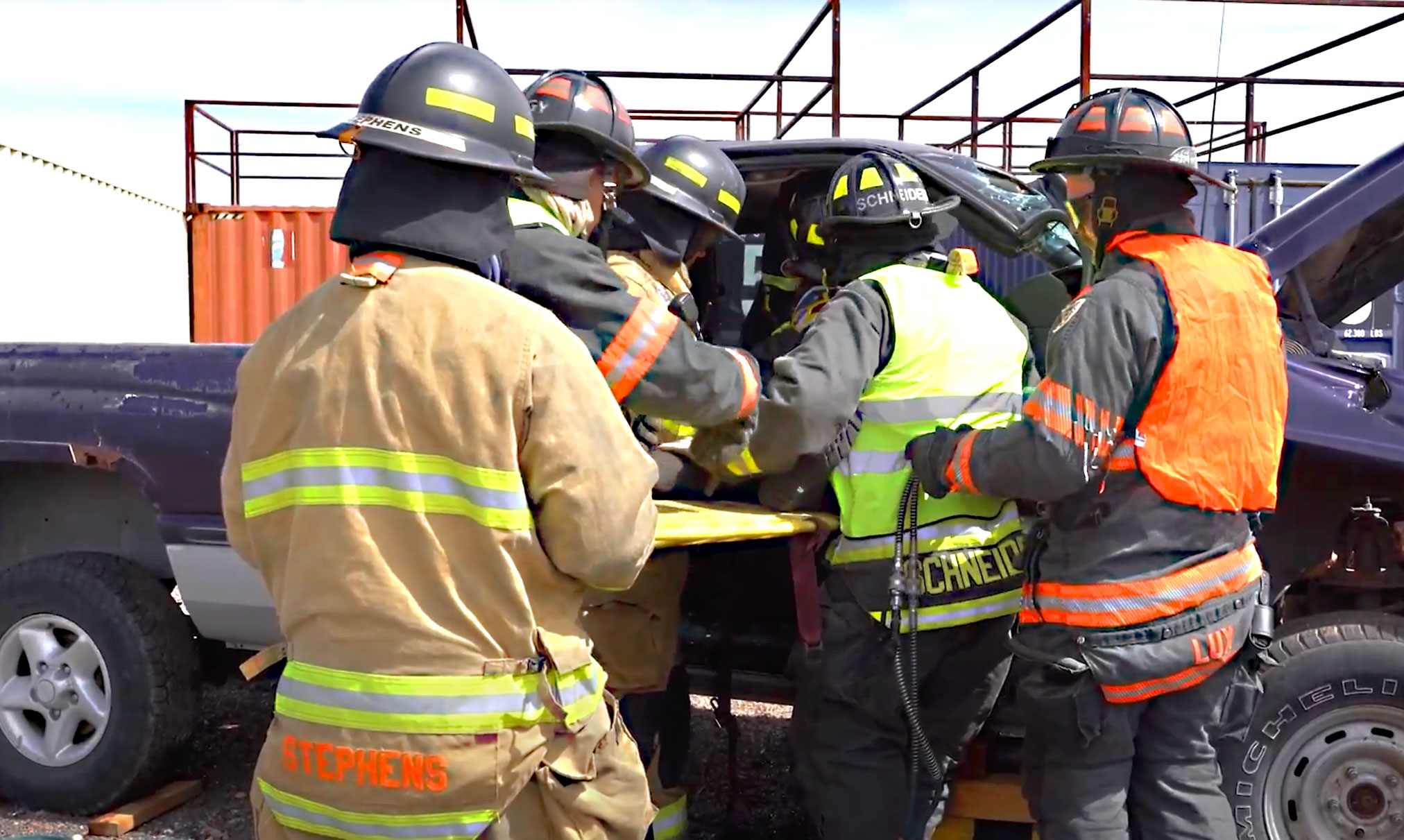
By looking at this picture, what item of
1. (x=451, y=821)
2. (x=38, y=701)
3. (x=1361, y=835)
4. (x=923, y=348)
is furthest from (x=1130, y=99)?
(x=38, y=701)

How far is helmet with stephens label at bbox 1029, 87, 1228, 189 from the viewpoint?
263 centimetres

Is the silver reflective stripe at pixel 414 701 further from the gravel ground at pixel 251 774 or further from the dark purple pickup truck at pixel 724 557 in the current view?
the gravel ground at pixel 251 774

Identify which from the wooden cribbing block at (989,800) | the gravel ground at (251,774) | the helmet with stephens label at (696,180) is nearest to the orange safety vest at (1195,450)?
the wooden cribbing block at (989,800)

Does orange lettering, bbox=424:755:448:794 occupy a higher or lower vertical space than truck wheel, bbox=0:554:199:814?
higher

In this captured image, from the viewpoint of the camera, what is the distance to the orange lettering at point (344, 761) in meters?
1.73

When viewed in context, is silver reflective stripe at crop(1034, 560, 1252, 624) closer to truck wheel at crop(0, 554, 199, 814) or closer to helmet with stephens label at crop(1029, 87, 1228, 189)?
helmet with stephens label at crop(1029, 87, 1228, 189)

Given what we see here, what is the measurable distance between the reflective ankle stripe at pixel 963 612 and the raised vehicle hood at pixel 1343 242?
1.15 m

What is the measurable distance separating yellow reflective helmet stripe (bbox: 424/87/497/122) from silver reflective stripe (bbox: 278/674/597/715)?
92cm

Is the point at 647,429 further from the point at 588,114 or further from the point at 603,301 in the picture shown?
the point at 588,114

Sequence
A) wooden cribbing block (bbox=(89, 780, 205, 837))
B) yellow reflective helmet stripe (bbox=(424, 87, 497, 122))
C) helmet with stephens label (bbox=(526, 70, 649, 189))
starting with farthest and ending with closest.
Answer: wooden cribbing block (bbox=(89, 780, 205, 837))
helmet with stephens label (bbox=(526, 70, 649, 189))
yellow reflective helmet stripe (bbox=(424, 87, 497, 122))

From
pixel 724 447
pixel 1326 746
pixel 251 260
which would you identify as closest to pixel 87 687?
pixel 724 447

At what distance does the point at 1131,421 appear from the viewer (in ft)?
8.39

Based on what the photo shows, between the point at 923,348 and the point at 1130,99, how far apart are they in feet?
2.44

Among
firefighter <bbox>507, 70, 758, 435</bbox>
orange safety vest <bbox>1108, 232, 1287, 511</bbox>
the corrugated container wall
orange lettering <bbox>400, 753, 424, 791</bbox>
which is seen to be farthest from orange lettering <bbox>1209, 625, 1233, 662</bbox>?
the corrugated container wall
